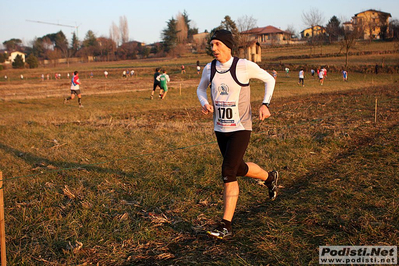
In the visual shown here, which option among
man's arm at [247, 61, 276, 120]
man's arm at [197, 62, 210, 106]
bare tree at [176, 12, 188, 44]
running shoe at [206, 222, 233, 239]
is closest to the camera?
running shoe at [206, 222, 233, 239]

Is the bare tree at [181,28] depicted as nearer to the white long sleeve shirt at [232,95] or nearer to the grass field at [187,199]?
the grass field at [187,199]

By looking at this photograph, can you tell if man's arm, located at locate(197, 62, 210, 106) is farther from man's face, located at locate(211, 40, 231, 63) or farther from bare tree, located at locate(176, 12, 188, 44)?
bare tree, located at locate(176, 12, 188, 44)

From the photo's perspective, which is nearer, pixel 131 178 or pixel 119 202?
pixel 119 202

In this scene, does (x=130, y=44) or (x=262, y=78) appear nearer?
(x=262, y=78)

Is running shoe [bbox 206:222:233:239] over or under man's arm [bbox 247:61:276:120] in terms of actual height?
under

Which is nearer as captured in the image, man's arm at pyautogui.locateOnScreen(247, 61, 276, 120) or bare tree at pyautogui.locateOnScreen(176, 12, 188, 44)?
man's arm at pyautogui.locateOnScreen(247, 61, 276, 120)

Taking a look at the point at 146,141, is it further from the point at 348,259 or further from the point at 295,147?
the point at 348,259

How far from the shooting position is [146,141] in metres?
9.20

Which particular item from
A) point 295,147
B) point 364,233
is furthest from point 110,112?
point 364,233

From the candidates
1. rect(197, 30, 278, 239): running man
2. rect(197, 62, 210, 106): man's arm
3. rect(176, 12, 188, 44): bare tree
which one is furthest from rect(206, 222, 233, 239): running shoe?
rect(176, 12, 188, 44): bare tree

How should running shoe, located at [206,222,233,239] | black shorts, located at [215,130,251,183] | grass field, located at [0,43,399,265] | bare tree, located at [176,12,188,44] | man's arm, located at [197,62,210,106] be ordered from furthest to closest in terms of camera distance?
1. bare tree, located at [176,12,188,44]
2. man's arm, located at [197,62,210,106]
3. black shorts, located at [215,130,251,183]
4. running shoe, located at [206,222,233,239]
5. grass field, located at [0,43,399,265]

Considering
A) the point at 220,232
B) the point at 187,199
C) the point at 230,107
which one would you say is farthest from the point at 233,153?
the point at 187,199

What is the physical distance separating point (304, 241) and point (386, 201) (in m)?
1.71

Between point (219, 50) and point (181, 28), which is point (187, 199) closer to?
point (219, 50)
